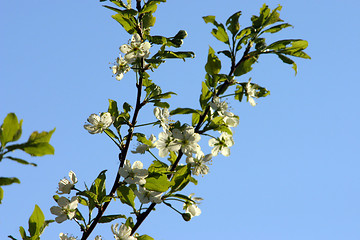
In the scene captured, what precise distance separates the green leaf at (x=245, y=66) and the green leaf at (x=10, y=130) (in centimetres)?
136

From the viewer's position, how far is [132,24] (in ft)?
9.37

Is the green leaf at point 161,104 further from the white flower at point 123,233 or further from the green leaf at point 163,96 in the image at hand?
the white flower at point 123,233

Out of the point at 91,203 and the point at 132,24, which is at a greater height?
the point at 132,24

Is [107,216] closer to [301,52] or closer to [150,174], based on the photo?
[150,174]

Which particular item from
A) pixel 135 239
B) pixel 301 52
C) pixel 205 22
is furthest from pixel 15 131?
pixel 301 52

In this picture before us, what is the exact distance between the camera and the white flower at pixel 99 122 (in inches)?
112

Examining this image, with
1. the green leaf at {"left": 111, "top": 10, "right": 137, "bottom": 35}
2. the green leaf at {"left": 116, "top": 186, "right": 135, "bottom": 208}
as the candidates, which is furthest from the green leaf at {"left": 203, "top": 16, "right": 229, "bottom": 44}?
the green leaf at {"left": 116, "top": 186, "right": 135, "bottom": 208}

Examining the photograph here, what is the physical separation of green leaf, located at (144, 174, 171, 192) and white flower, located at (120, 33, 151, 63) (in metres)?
0.75

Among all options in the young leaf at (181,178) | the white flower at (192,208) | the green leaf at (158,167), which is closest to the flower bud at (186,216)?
the white flower at (192,208)

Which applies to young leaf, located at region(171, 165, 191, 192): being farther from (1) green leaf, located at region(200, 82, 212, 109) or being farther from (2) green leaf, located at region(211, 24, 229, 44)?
(2) green leaf, located at region(211, 24, 229, 44)

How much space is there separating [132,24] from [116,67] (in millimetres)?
443

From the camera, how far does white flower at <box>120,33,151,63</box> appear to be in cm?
278

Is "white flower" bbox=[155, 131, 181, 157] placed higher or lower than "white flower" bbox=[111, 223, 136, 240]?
higher

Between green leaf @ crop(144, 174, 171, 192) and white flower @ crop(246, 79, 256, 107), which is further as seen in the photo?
white flower @ crop(246, 79, 256, 107)
